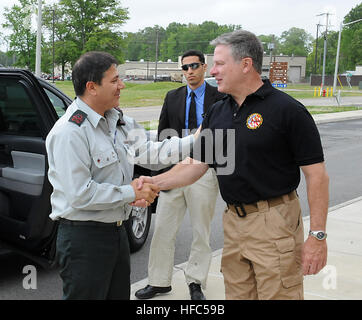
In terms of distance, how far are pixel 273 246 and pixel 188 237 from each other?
324cm

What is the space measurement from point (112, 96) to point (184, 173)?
2.71 ft

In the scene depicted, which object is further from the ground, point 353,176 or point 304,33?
point 304,33

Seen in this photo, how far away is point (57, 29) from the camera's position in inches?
2756

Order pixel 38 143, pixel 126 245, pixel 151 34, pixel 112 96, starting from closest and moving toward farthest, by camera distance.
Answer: pixel 112 96 → pixel 126 245 → pixel 38 143 → pixel 151 34

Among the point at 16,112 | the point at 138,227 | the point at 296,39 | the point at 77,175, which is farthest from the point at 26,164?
the point at 296,39

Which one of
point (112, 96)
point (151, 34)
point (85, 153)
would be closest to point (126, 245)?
point (85, 153)

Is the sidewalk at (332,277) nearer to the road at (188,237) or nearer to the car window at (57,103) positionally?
the road at (188,237)

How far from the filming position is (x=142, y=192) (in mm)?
2754

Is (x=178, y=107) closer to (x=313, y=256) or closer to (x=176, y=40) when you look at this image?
(x=313, y=256)

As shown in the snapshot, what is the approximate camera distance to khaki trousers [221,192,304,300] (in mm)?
2717

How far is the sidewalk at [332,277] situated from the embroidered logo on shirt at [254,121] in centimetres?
199

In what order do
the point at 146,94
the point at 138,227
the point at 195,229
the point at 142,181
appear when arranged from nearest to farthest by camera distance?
the point at 142,181, the point at 195,229, the point at 138,227, the point at 146,94

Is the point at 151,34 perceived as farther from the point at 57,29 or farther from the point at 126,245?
the point at 126,245
